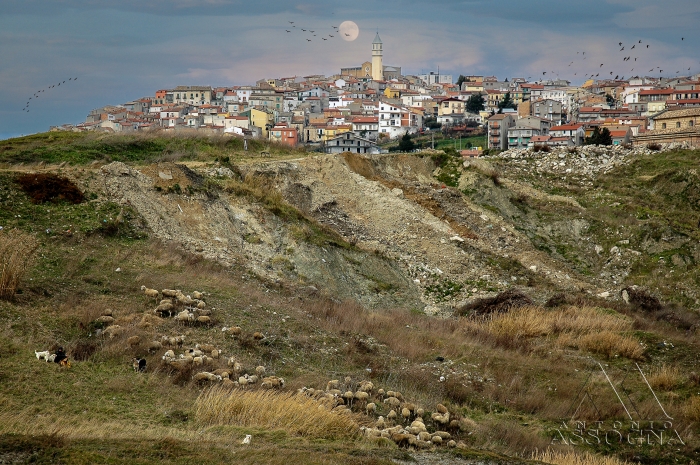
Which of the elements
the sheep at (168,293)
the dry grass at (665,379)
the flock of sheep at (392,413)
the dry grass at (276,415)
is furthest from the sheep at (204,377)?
the dry grass at (665,379)

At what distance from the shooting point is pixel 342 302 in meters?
20.1

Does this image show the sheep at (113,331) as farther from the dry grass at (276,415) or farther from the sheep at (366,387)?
the sheep at (366,387)

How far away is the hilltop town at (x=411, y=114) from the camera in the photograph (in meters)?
63.2

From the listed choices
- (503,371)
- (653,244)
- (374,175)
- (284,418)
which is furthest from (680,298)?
(284,418)

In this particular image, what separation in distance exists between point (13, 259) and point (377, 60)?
15245 centimetres

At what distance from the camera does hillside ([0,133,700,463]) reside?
10.3 meters

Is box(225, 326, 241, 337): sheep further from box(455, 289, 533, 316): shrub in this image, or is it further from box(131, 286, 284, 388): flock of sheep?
box(455, 289, 533, 316): shrub

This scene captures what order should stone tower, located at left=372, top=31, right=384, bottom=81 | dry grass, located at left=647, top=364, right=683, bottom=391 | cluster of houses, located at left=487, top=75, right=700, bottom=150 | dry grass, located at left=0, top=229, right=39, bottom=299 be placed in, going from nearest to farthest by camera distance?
dry grass, located at left=0, top=229, right=39, bottom=299 < dry grass, located at left=647, top=364, right=683, bottom=391 < cluster of houses, located at left=487, top=75, right=700, bottom=150 < stone tower, located at left=372, top=31, right=384, bottom=81

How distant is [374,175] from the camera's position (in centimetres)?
3416

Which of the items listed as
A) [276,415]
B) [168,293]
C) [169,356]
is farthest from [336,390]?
[168,293]

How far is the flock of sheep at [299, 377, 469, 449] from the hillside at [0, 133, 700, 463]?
9 cm

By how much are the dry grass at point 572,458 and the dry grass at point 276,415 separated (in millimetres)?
3055

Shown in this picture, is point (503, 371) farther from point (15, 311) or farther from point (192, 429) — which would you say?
point (15, 311)

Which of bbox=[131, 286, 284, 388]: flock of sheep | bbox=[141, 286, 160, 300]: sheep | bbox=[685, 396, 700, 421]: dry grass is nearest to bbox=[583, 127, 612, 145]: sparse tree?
bbox=[685, 396, 700, 421]: dry grass
